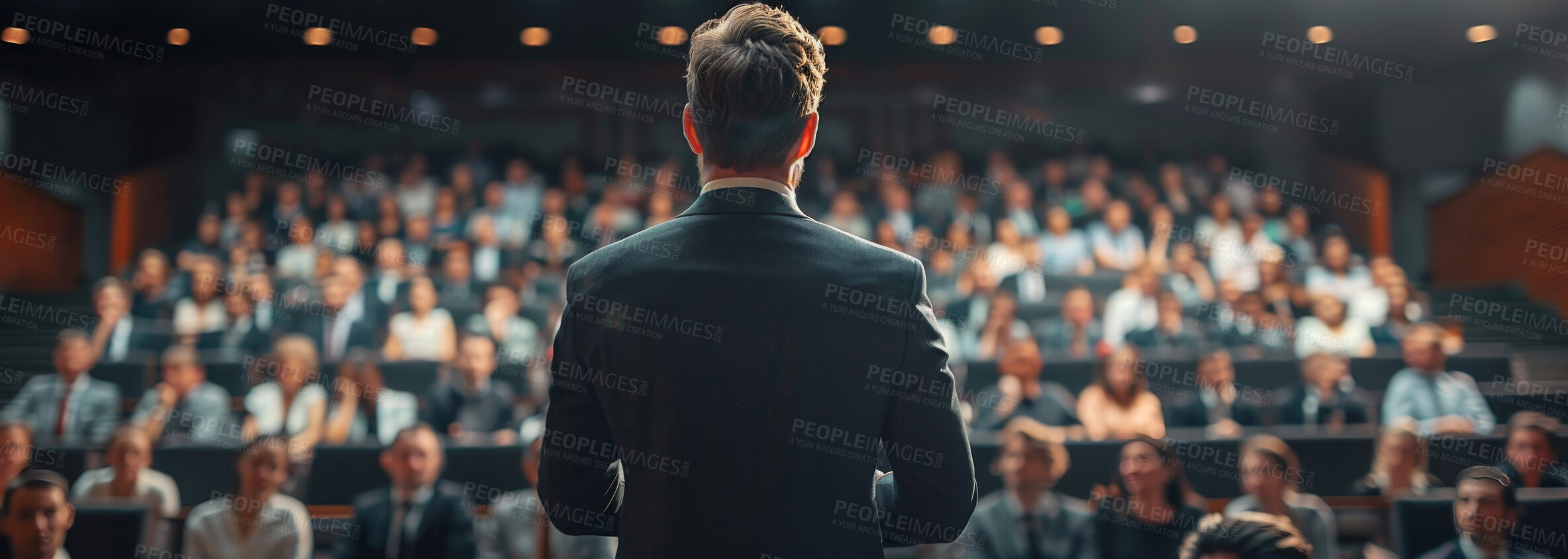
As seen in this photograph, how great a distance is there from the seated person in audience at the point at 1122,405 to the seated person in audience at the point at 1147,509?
102cm

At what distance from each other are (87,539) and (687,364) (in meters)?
2.75

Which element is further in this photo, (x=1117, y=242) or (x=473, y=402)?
(x=1117, y=242)

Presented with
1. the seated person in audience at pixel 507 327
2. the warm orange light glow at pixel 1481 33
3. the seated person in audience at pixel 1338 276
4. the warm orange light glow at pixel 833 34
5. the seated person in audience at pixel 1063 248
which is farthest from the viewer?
the warm orange light glow at pixel 833 34

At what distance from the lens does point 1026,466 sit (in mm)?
3010

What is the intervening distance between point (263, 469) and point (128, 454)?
531mm

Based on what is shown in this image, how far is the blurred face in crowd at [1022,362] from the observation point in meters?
4.05

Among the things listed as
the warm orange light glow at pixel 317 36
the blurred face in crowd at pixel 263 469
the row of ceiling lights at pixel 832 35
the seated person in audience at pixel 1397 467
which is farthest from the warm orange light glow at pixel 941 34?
the blurred face in crowd at pixel 263 469

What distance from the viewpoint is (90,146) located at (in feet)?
26.8

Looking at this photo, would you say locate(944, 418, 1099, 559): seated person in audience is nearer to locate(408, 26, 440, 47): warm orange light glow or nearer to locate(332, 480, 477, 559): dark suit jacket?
locate(332, 480, 477, 559): dark suit jacket

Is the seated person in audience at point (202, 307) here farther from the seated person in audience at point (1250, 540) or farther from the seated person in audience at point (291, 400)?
the seated person in audience at point (1250, 540)

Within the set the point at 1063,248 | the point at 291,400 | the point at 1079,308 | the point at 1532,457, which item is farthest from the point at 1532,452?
the point at 291,400

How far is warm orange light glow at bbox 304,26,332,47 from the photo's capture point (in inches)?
294

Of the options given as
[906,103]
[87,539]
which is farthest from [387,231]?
[906,103]

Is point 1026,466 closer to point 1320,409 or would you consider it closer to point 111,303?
point 1320,409
